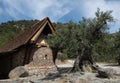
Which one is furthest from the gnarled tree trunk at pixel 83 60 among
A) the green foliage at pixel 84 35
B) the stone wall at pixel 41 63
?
the stone wall at pixel 41 63

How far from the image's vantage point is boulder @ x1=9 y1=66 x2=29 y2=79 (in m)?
29.0

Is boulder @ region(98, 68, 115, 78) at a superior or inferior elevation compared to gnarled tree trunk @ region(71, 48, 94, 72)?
inferior

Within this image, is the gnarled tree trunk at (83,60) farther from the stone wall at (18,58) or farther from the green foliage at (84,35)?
the stone wall at (18,58)

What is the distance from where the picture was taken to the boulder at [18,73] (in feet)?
95.3

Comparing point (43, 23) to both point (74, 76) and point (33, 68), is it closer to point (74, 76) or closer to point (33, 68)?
point (33, 68)

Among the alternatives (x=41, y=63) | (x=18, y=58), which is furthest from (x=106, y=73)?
(x=18, y=58)

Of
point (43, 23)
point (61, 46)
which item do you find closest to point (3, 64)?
point (43, 23)

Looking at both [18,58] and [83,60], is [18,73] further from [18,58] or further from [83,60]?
[83,60]

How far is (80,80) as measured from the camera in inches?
912

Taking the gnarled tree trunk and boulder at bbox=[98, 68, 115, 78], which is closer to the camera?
boulder at bbox=[98, 68, 115, 78]

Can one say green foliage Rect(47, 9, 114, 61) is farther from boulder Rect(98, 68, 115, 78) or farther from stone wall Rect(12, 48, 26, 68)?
stone wall Rect(12, 48, 26, 68)

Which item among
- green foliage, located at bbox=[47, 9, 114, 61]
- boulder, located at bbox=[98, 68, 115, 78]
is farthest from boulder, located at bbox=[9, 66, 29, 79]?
boulder, located at bbox=[98, 68, 115, 78]

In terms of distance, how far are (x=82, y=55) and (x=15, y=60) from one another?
26.8ft

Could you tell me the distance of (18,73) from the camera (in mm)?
29062
